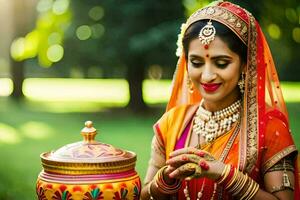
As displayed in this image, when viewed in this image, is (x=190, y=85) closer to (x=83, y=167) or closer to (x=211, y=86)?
(x=211, y=86)

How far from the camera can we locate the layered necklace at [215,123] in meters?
2.60

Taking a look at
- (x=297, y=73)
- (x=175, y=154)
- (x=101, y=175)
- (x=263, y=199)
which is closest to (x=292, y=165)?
(x=263, y=199)

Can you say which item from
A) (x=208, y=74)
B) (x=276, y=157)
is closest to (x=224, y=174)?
(x=276, y=157)

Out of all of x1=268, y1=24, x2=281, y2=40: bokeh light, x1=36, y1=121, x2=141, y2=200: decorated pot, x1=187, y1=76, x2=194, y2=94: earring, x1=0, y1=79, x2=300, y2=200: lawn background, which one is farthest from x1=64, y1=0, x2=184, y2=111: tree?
x1=36, y1=121, x2=141, y2=200: decorated pot

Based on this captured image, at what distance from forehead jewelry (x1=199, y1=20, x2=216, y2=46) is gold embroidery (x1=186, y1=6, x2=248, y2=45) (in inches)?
1.3

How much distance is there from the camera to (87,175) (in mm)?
2199

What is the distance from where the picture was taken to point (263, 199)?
95.5 inches

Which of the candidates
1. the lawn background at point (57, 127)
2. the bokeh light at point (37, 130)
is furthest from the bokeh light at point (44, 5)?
the bokeh light at point (37, 130)

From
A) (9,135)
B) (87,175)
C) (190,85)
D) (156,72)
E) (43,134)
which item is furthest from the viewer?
(9,135)

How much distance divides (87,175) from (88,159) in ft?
0.17

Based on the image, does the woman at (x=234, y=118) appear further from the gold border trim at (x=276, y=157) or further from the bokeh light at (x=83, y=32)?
the bokeh light at (x=83, y=32)

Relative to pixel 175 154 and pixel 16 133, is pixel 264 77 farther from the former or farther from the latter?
pixel 16 133

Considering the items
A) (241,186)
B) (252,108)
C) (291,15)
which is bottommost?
(241,186)

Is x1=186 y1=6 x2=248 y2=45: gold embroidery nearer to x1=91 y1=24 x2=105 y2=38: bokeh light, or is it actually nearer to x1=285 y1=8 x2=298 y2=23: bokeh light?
x1=285 y1=8 x2=298 y2=23: bokeh light
